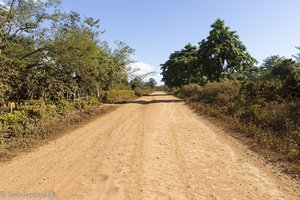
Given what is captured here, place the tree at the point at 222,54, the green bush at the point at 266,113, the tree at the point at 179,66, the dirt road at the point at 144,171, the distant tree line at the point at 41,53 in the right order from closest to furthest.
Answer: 1. the dirt road at the point at 144,171
2. the green bush at the point at 266,113
3. the distant tree line at the point at 41,53
4. the tree at the point at 222,54
5. the tree at the point at 179,66

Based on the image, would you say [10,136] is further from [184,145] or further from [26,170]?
[184,145]

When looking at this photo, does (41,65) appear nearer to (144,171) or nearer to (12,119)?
(12,119)

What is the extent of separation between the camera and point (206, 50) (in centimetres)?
2888

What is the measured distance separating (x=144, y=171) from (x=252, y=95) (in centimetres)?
1197

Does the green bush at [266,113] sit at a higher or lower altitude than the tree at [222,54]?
lower

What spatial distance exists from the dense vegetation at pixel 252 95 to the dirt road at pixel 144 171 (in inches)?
60.6

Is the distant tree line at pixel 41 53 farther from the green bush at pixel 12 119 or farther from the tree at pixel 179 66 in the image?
the tree at pixel 179 66

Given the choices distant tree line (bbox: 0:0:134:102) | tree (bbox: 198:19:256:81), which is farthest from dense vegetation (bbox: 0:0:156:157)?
tree (bbox: 198:19:256:81)

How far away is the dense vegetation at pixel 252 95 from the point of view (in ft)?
29.7

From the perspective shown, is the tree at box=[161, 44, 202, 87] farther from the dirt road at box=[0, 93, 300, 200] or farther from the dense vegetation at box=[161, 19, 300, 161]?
the dirt road at box=[0, 93, 300, 200]

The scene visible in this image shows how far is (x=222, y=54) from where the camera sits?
28.0m

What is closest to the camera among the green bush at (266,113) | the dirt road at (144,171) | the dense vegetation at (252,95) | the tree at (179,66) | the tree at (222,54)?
the dirt road at (144,171)

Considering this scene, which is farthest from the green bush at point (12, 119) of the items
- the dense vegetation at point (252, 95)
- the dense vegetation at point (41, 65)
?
the dense vegetation at point (252, 95)

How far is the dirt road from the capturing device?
4.80 m
